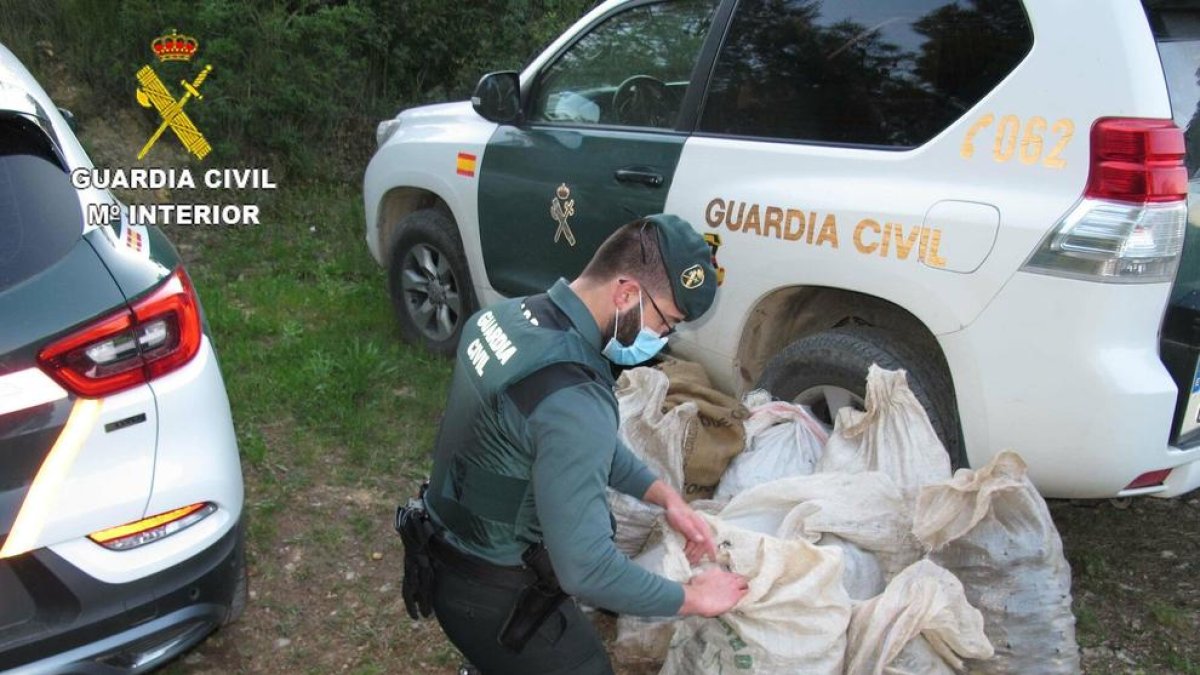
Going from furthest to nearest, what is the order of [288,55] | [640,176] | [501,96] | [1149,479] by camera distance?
[288,55] → [501,96] → [640,176] → [1149,479]

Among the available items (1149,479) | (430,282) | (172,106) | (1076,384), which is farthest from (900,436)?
(172,106)

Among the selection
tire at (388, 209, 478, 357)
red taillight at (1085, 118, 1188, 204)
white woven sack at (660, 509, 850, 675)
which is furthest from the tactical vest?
tire at (388, 209, 478, 357)

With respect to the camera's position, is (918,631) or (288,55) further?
(288,55)

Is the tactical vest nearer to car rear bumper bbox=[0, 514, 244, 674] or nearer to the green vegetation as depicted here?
car rear bumper bbox=[0, 514, 244, 674]

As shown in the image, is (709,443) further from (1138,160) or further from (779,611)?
(1138,160)

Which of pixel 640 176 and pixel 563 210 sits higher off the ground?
pixel 640 176

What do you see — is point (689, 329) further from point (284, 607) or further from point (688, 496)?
point (284, 607)

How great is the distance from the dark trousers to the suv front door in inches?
68.3

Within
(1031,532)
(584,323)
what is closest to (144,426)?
(584,323)

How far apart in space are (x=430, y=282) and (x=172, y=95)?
384cm

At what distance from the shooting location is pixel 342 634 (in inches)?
120

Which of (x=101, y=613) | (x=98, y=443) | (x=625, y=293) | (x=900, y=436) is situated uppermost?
(x=625, y=293)

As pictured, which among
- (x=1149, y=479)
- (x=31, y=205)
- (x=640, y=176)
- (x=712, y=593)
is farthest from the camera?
(x=640, y=176)

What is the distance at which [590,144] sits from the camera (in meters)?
3.85
